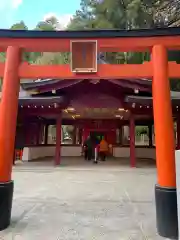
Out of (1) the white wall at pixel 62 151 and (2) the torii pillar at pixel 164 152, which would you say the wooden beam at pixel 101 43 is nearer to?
(2) the torii pillar at pixel 164 152

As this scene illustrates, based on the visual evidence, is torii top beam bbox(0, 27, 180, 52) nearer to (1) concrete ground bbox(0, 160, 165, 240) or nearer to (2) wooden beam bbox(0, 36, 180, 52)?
(2) wooden beam bbox(0, 36, 180, 52)

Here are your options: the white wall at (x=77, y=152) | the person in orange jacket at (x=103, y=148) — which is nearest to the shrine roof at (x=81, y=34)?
the person in orange jacket at (x=103, y=148)

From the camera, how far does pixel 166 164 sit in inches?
171

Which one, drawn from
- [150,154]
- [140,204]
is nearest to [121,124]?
[150,154]

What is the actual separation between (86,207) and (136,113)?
8.16 meters

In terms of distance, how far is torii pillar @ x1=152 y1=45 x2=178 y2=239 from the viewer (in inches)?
164

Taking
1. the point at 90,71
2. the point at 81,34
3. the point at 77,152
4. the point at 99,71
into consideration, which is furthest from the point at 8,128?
the point at 77,152

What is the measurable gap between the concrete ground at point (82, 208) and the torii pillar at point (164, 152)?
1.01 feet

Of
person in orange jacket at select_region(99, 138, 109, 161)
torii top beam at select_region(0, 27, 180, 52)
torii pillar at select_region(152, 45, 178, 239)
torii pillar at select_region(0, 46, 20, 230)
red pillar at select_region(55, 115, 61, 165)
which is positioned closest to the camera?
torii pillar at select_region(152, 45, 178, 239)

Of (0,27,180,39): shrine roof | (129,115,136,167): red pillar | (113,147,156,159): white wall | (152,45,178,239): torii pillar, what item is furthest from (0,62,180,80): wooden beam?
(113,147,156,159): white wall

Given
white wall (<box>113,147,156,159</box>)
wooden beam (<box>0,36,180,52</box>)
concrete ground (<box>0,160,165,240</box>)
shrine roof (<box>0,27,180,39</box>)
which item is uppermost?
shrine roof (<box>0,27,180,39</box>)

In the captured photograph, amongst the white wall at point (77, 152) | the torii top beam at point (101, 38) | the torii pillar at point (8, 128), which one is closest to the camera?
the torii pillar at point (8, 128)

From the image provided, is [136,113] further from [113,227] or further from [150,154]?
[113,227]

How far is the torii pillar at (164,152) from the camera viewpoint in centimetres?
416
